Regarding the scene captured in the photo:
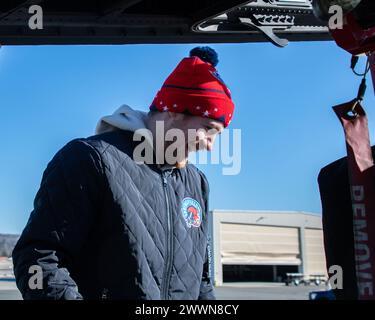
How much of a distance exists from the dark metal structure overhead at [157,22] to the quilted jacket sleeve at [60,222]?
159 cm

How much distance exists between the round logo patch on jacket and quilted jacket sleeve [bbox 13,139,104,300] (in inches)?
16.5

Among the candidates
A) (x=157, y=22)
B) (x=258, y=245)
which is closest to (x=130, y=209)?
(x=157, y=22)

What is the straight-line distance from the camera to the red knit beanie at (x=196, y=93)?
77.4 inches

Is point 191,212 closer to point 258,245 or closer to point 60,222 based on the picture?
point 60,222

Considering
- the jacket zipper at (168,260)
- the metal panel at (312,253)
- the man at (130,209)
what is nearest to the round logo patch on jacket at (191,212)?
the man at (130,209)

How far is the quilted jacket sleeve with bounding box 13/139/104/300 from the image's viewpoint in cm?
152

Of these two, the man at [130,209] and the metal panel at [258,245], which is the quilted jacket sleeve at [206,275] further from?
the metal panel at [258,245]

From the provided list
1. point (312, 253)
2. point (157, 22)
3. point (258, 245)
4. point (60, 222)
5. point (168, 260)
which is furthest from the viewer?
point (312, 253)

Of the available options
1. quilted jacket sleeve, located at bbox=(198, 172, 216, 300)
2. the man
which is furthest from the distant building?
the man

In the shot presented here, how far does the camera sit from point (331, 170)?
4.96 ft

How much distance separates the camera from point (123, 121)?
1.90m

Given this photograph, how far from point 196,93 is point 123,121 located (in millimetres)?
308

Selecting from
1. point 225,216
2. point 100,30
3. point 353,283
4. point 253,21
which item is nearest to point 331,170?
point 353,283

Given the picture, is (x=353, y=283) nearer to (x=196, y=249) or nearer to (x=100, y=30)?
(x=196, y=249)
